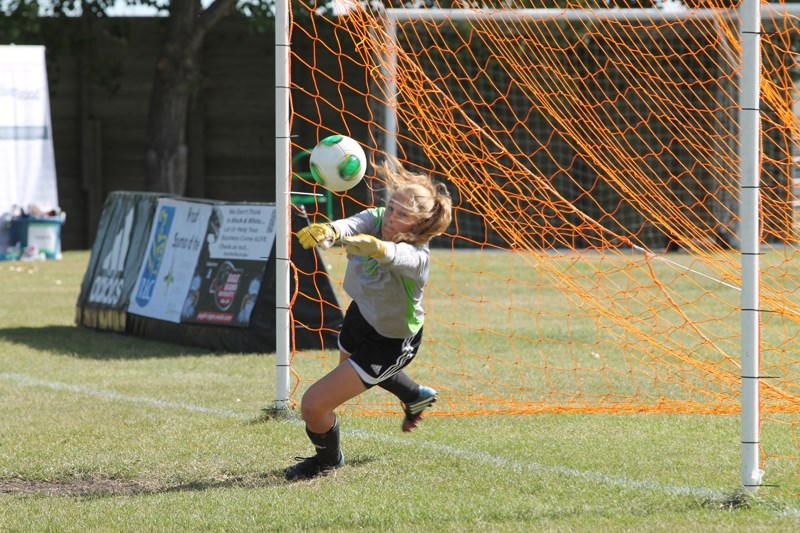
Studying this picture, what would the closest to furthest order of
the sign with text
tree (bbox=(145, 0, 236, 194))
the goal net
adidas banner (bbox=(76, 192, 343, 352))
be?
the goal net → adidas banner (bbox=(76, 192, 343, 352)) → the sign with text → tree (bbox=(145, 0, 236, 194))

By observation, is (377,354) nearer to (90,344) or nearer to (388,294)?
(388,294)

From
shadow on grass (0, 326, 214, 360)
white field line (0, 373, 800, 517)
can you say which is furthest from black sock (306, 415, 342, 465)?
shadow on grass (0, 326, 214, 360)

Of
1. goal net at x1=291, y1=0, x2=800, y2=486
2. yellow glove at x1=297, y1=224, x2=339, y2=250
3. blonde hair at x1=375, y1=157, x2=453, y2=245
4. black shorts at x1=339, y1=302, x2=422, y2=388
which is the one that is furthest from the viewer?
goal net at x1=291, y1=0, x2=800, y2=486

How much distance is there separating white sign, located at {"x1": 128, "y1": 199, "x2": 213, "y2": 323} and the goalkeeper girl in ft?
15.1

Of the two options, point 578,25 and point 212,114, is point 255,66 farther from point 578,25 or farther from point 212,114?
point 578,25

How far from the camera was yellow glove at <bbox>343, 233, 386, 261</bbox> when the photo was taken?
4.98 metres

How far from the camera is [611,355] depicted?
9.28m

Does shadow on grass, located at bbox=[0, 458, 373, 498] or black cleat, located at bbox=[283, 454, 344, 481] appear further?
black cleat, located at bbox=[283, 454, 344, 481]

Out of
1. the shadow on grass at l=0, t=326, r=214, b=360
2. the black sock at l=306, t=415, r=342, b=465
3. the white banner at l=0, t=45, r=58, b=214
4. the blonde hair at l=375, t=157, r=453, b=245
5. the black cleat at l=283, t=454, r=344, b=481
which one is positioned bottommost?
the black cleat at l=283, t=454, r=344, b=481

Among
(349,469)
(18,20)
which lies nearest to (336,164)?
(349,469)

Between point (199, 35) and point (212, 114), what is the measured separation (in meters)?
2.31

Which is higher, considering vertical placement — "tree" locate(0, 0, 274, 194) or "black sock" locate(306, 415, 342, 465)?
"tree" locate(0, 0, 274, 194)

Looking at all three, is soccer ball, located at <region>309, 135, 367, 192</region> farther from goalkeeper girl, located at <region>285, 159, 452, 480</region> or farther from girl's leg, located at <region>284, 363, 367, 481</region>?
girl's leg, located at <region>284, 363, 367, 481</region>

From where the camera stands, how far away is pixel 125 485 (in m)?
5.67
